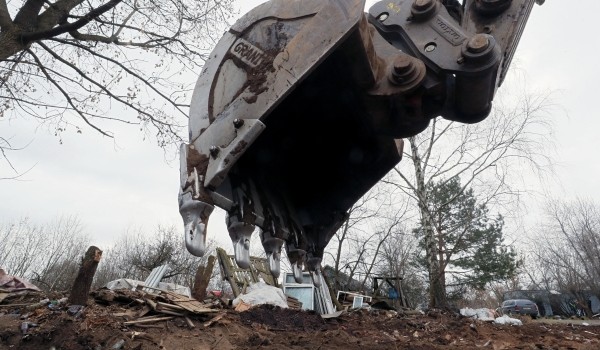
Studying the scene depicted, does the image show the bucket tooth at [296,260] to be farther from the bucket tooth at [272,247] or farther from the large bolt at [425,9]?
the large bolt at [425,9]

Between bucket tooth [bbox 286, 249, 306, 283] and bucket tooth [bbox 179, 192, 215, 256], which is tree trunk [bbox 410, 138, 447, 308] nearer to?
bucket tooth [bbox 286, 249, 306, 283]

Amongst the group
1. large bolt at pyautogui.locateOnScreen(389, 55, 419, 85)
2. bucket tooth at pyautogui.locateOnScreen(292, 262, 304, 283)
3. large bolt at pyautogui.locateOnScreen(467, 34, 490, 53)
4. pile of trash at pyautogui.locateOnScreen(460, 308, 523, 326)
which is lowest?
bucket tooth at pyautogui.locateOnScreen(292, 262, 304, 283)

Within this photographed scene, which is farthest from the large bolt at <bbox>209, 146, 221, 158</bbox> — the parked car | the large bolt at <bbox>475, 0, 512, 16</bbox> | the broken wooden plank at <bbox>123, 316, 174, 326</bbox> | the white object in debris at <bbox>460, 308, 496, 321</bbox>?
the parked car

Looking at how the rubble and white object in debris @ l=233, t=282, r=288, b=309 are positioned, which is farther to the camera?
white object in debris @ l=233, t=282, r=288, b=309

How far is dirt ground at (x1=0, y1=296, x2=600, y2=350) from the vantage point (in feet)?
12.7

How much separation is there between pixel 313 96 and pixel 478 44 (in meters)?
0.60

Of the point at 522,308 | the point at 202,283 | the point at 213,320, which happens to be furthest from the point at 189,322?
the point at 522,308

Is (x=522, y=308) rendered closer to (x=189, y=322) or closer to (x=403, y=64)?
(x=189, y=322)

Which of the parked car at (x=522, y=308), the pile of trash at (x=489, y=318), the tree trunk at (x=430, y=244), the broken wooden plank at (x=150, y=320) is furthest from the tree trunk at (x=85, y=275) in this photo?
the parked car at (x=522, y=308)

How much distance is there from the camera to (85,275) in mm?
5230

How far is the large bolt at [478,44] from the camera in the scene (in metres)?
1.27

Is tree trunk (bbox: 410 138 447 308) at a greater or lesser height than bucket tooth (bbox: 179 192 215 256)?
greater

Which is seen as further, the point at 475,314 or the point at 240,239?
the point at 475,314

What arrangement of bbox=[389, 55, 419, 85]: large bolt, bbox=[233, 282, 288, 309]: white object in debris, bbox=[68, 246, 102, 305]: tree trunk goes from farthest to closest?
bbox=[233, 282, 288, 309]: white object in debris → bbox=[68, 246, 102, 305]: tree trunk → bbox=[389, 55, 419, 85]: large bolt
